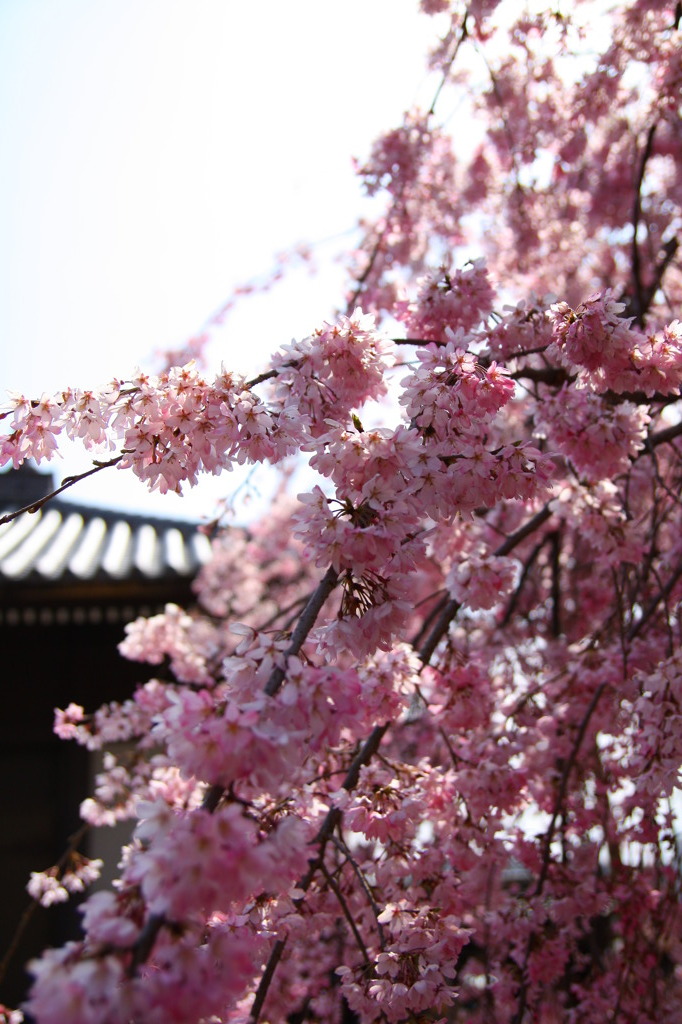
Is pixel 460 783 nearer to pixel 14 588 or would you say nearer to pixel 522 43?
pixel 14 588

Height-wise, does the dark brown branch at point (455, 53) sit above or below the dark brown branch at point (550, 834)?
above

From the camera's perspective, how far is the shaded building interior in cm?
383

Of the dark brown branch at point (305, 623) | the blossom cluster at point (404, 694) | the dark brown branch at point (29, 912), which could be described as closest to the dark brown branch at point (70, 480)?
the blossom cluster at point (404, 694)

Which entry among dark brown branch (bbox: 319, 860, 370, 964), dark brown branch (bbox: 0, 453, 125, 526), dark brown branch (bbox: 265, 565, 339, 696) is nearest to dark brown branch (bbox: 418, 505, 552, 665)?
dark brown branch (bbox: 319, 860, 370, 964)

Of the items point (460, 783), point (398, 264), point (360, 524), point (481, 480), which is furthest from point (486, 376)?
point (398, 264)

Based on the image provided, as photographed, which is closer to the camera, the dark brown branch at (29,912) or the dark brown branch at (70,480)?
the dark brown branch at (70,480)

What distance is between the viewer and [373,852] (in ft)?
12.1

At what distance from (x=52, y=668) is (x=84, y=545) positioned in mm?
766

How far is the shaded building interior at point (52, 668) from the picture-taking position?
3.83 m

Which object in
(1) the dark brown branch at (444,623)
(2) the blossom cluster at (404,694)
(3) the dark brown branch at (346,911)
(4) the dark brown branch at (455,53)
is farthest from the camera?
(4) the dark brown branch at (455,53)

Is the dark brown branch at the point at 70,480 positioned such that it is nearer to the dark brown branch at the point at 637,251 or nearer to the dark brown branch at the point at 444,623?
the dark brown branch at the point at 444,623

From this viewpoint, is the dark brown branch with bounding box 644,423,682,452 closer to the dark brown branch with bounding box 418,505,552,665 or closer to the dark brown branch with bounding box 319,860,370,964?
the dark brown branch with bounding box 418,505,552,665

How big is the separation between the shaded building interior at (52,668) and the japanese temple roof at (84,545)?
0.4 inches

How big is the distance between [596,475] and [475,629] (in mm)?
1662
